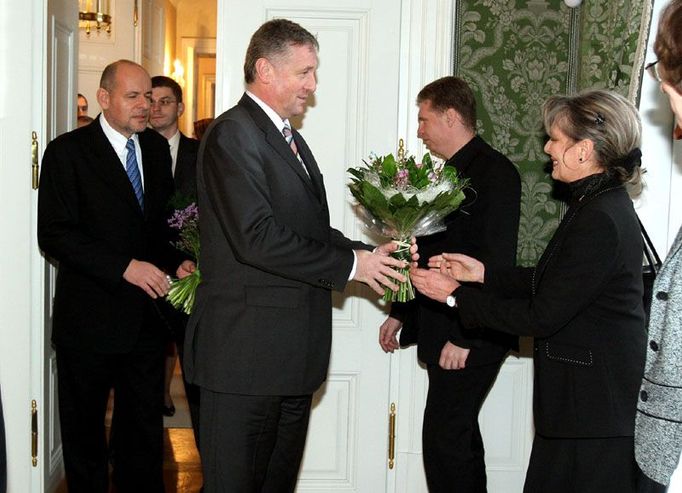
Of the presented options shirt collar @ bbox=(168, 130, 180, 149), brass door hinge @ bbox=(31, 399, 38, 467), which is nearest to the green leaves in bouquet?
brass door hinge @ bbox=(31, 399, 38, 467)

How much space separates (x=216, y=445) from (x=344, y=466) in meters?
1.32

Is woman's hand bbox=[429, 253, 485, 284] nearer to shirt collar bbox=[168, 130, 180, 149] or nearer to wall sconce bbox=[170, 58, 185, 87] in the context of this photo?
shirt collar bbox=[168, 130, 180, 149]

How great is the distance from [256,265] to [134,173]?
3.91 ft

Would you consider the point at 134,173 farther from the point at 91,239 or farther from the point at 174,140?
the point at 174,140

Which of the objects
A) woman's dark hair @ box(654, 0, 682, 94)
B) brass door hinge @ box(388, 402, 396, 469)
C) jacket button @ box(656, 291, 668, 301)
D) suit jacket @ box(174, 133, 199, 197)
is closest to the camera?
woman's dark hair @ box(654, 0, 682, 94)

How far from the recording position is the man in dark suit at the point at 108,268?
142 inches

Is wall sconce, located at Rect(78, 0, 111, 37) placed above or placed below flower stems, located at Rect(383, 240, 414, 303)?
above

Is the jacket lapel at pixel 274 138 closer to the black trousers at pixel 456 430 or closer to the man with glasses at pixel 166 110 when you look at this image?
the black trousers at pixel 456 430

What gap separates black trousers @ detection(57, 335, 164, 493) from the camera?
12.3 ft

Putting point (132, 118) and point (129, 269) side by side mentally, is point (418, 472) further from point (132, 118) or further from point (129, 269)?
point (132, 118)

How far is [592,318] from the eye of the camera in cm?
257

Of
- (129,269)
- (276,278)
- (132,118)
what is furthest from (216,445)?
(132,118)

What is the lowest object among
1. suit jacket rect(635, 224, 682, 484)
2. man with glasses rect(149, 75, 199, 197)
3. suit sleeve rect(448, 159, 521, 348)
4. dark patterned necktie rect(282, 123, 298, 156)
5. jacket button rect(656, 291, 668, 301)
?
suit jacket rect(635, 224, 682, 484)

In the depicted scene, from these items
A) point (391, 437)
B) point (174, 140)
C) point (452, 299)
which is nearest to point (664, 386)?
point (452, 299)
